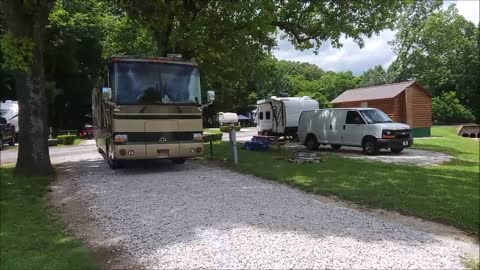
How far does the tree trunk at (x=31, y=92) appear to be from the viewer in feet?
41.5

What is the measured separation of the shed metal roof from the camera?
36156 millimetres

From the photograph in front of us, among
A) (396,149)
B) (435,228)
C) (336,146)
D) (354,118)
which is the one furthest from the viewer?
(336,146)

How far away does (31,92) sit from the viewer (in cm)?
1281

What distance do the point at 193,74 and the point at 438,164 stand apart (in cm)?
980

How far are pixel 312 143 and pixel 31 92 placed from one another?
555 inches

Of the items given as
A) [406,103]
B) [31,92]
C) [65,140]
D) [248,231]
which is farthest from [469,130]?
[248,231]

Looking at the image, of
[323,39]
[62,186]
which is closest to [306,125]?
[323,39]

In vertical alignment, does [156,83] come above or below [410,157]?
above

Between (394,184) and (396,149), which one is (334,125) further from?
(394,184)

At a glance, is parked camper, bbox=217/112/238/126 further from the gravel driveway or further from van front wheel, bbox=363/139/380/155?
the gravel driveway

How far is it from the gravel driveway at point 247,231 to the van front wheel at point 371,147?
10.0 meters

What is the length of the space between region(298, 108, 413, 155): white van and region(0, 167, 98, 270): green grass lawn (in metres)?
13.9

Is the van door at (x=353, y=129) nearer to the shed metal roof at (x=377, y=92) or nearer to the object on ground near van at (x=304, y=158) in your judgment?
the object on ground near van at (x=304, y=158)

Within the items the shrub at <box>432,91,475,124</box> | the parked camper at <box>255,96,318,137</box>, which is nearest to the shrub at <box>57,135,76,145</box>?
the parked camper at <box>255,96,318,137</box>
